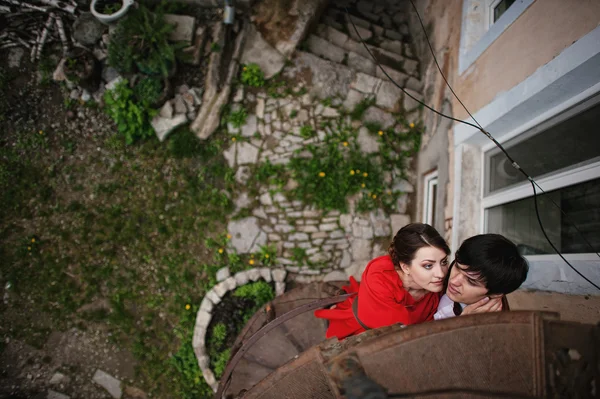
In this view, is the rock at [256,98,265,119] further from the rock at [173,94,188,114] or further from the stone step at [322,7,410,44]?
the stone step at [322,7,410,44]

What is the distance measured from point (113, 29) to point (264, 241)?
4.01m

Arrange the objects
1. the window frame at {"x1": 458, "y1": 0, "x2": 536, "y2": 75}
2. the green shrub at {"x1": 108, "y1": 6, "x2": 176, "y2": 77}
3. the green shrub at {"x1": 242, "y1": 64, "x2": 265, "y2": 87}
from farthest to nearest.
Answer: the green shrub at {"x1": 242, "y1": 64, "x2": 265, "y2": 87}, the green shrub at {"x1": 108, "y1": 6, "x2": 176, "y2": 77}, the window frame at {"x1": 458, "y1": 0, "x2": 536, "y2": 75}

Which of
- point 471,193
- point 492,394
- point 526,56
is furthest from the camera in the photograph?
point 471,193

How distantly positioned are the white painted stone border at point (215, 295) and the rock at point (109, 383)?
1336 millimetres

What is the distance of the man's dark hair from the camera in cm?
217

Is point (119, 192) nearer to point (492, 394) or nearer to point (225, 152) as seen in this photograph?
point (225, 152)

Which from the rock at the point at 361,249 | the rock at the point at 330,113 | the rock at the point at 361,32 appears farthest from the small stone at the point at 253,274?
the rock at the point at 361,32

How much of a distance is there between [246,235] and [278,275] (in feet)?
2.66

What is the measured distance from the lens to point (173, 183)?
5.61m

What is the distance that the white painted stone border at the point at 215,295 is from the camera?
5.05 m

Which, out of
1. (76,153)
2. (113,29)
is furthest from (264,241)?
(113,29)

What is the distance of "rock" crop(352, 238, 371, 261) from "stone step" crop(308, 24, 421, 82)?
2.71m

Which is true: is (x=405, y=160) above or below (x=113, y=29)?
below

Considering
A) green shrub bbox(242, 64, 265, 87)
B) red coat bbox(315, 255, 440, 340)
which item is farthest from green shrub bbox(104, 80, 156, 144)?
red coat bbox(315, 255, 440, 340)
